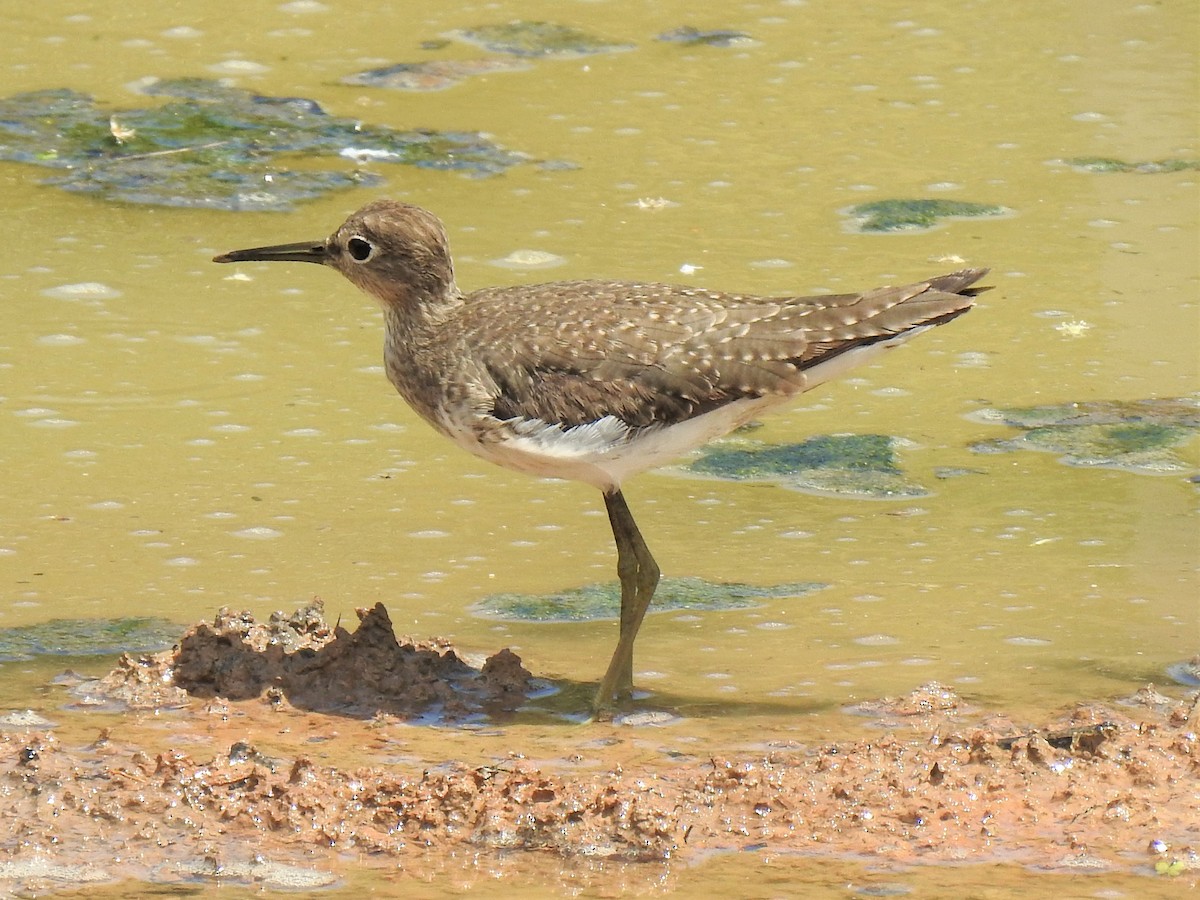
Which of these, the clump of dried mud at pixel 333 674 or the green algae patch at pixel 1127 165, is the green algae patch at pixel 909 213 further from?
the clump of dried mud at pixel 333 674

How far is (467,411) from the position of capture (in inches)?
206

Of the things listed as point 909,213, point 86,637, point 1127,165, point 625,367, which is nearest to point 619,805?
point 625,367

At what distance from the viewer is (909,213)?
9117mm

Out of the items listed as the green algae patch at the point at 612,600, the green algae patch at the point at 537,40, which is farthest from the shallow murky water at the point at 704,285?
the green algae patch at the point at 537,40

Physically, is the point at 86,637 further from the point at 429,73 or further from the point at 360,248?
the point at 429,73

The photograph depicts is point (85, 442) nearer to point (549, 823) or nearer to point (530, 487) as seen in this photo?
point (530, 487)

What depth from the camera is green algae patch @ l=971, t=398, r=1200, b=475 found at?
6695 millimetres

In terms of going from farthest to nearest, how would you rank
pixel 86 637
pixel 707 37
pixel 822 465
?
Answer: pixel 707 37 → pixel 822 465 → pixel 86 637

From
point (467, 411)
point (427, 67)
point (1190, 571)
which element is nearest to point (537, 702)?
point (467, 411)

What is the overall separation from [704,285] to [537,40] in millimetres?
3748

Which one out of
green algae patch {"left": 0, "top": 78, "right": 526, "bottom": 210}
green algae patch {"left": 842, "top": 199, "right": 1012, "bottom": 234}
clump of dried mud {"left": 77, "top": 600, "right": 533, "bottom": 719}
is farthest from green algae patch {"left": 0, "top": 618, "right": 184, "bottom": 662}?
green algae patch {"left": 842, "top": 199, "right": 1012, "bottom": 234}

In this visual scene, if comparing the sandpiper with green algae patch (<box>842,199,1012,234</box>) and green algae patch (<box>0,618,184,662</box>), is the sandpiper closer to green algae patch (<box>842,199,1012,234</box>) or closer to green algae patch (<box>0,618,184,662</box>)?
green algae patch (<box>0,618,184,662</box>)

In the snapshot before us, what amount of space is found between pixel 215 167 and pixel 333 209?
821 mm

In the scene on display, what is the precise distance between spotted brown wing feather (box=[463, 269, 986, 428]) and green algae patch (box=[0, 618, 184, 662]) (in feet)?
3.77
